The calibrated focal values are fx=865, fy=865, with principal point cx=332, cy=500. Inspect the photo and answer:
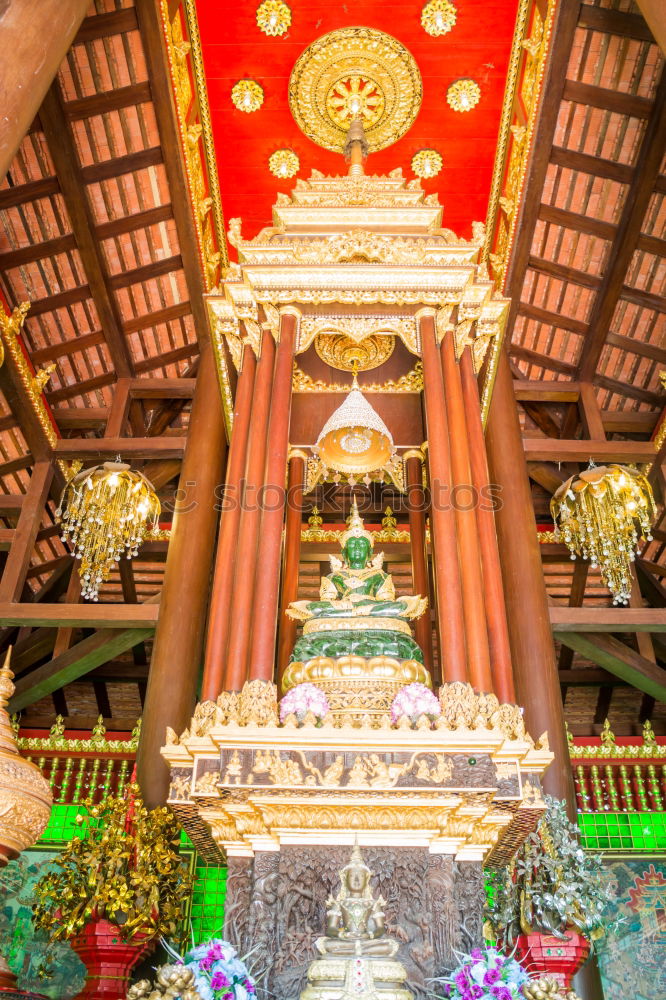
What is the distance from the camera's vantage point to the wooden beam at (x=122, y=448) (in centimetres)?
807

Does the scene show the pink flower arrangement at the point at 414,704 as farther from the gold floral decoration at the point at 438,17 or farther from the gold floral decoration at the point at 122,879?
the gold floral decoration at the point at 438,17

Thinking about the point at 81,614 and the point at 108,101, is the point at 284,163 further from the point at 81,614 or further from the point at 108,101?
the point at 81,614

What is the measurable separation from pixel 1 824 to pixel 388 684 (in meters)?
1.84

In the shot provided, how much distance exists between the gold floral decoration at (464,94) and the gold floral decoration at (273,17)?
1.65 meters

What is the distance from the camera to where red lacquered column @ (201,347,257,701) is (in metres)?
4.40

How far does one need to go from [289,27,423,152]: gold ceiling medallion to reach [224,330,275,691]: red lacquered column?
3731mm

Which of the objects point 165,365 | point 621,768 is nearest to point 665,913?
point 621,768

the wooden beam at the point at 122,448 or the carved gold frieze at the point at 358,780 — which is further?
the wooden beam at the point at 122,448

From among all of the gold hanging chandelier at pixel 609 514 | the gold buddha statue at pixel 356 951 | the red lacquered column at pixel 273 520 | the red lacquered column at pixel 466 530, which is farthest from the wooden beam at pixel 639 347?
the gold buddha statue at pixel 356 951

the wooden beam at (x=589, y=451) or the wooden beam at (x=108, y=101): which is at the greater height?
the wooden beam at (x=108, y=101)

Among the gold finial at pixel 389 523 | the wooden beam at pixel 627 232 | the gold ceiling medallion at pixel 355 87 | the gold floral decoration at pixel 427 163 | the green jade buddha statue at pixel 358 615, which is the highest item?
the gold ceiling medallion at pixel 355 87

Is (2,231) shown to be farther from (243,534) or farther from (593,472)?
(593,472)

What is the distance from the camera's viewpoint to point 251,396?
5.42 meters

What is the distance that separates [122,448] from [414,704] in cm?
489
